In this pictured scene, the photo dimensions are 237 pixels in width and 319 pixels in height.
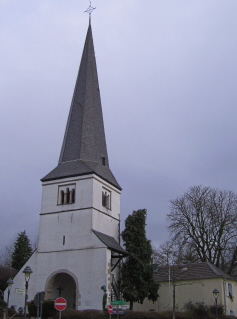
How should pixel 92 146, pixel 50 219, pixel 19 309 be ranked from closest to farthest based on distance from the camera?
1. pixel 19 309
2. pixel 50 219
3. pixel 92 146

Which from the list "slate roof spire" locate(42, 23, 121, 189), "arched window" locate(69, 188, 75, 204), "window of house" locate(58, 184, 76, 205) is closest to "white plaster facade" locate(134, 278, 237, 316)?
"slate roof spire" locate(42, 23, 121, 189)

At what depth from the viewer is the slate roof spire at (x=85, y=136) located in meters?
35.6

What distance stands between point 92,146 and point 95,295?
13.2 meters

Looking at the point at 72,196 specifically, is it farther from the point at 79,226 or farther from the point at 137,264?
the point at 137,264

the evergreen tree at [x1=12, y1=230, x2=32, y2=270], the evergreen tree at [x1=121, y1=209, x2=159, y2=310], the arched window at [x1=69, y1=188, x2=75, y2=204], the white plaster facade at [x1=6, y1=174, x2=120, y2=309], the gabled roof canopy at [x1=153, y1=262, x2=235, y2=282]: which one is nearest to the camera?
the white plaster facade at [x1=6, y1=174, x2=120, y2=309]

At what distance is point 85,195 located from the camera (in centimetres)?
3334

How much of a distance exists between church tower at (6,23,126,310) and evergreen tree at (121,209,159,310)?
2.85 feet

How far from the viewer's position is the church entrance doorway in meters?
31.7

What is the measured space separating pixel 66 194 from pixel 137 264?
321 inches

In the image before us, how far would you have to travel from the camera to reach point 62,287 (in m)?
33.1

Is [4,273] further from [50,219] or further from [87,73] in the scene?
[87,73]

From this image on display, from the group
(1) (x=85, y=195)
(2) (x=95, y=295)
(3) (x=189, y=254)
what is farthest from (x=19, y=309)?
(3) (x=189, y=254)

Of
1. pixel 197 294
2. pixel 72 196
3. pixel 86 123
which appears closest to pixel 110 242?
pixel 72 196

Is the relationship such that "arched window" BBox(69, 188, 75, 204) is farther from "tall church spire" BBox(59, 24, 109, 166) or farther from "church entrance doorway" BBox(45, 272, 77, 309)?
"church entrance doorway" BBox(45, 272, 77, 309)
